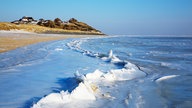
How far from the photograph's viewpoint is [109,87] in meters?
6.71

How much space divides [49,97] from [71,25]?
92673 millimetres

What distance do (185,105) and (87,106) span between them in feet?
6.34

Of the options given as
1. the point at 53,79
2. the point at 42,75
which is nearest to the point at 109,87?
the point at 53,79

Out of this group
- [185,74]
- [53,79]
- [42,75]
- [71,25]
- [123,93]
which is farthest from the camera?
[71,25]

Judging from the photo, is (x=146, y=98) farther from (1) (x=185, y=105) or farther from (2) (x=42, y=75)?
(2) (x=42, y=75)

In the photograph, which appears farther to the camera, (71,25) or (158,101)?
(71,25)

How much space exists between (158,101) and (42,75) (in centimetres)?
399

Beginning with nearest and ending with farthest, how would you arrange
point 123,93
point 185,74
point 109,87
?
1. point 123,93
2. point 109,87
3. point 185,74

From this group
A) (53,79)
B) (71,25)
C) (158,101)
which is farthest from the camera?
(71,25)

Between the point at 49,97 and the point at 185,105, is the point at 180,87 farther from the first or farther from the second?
the point at 49,97

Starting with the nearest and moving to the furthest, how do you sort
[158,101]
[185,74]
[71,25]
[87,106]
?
1. [87,106]
2. [158,101]
3. [185,74]
4. [71,25]

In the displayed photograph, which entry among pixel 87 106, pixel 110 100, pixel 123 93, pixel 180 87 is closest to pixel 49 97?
pixel 87 106

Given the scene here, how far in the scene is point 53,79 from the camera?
749 centimetres

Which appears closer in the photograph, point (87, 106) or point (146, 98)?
point (87, 106)
